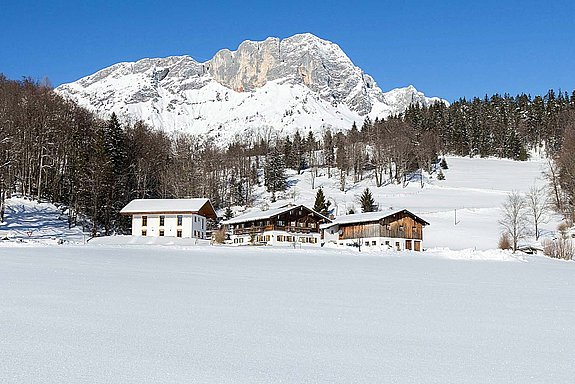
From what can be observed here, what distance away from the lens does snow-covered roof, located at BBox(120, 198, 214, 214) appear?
63.0 m

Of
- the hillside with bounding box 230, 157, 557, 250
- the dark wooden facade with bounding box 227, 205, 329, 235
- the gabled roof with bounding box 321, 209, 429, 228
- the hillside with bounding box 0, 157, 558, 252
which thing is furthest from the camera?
the hillside with bounding box 230, 157, 557, 250

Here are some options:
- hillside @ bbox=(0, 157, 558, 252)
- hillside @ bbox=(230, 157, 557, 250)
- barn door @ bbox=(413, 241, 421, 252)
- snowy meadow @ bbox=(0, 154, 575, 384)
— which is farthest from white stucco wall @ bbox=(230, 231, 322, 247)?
snowy meadow @ bbox=(0, 154, 575, 384)

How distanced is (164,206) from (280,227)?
13527mm

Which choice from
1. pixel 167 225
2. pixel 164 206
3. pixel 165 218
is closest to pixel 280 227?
pixel 167 225

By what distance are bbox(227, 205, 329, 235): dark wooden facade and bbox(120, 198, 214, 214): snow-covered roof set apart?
5.58m

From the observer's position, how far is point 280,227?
63.6 m

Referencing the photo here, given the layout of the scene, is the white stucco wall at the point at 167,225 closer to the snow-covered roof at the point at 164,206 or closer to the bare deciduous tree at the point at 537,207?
the snow-covered roof at the point at 164,206

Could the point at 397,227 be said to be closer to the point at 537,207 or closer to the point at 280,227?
the point at 280,227

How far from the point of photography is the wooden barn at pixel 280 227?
207 ft

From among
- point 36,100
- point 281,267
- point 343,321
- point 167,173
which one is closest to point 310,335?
point 343,321

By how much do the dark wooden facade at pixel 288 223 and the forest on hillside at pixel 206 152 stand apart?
14841mm

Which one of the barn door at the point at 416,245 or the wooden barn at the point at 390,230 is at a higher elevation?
the wooden barn at the point at 390,230

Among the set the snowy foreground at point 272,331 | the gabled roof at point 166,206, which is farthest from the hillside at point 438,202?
the snowy foreground at point 272,331

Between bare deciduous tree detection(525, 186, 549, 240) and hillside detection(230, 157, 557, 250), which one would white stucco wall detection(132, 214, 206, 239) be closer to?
hillside detection(230, 157, 557, 250)
